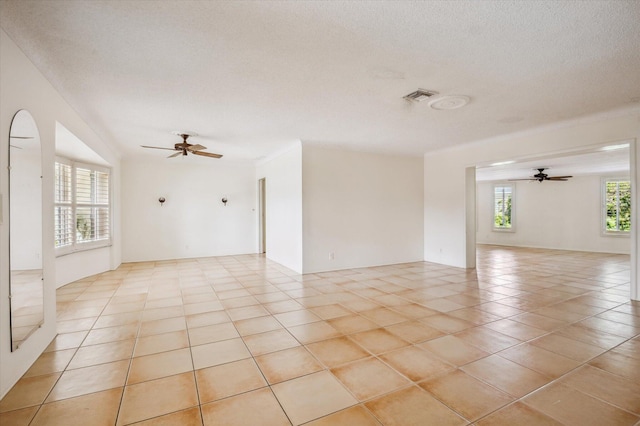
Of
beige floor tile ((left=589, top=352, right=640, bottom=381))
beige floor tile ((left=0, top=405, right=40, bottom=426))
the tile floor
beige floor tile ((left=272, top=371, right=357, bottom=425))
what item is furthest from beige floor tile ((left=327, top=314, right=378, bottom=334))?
beige floor tile ((left=0, top=405, right=40, bottom=426))

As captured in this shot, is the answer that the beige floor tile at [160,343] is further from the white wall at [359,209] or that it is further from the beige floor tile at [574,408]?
the white wall at [359,209]

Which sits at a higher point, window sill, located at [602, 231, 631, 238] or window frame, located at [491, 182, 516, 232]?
window frame, located at [491, 182, 516, 232]

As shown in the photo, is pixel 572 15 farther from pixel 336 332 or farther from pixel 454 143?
pixel 454 143

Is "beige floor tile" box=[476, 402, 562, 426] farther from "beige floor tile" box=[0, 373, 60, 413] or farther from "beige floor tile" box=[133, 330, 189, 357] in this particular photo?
"beige floor tile" box=[0, 373, 60, 413]

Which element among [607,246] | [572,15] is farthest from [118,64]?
[607,246]

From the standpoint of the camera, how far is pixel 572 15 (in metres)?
1.94

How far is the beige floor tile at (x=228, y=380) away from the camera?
1953mm

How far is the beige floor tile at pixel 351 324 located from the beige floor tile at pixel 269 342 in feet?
1.73

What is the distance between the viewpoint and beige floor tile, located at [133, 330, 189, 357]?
2.56m

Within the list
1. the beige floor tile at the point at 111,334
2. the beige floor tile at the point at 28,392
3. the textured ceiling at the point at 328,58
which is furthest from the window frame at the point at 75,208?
the beige floor tile at the point at 28,392

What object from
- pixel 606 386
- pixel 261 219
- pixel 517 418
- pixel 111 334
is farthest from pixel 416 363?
pixel 261 219

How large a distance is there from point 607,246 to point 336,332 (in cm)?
1002

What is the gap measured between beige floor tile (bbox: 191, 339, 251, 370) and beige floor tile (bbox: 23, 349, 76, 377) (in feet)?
3.16

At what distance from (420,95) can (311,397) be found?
3.07m
